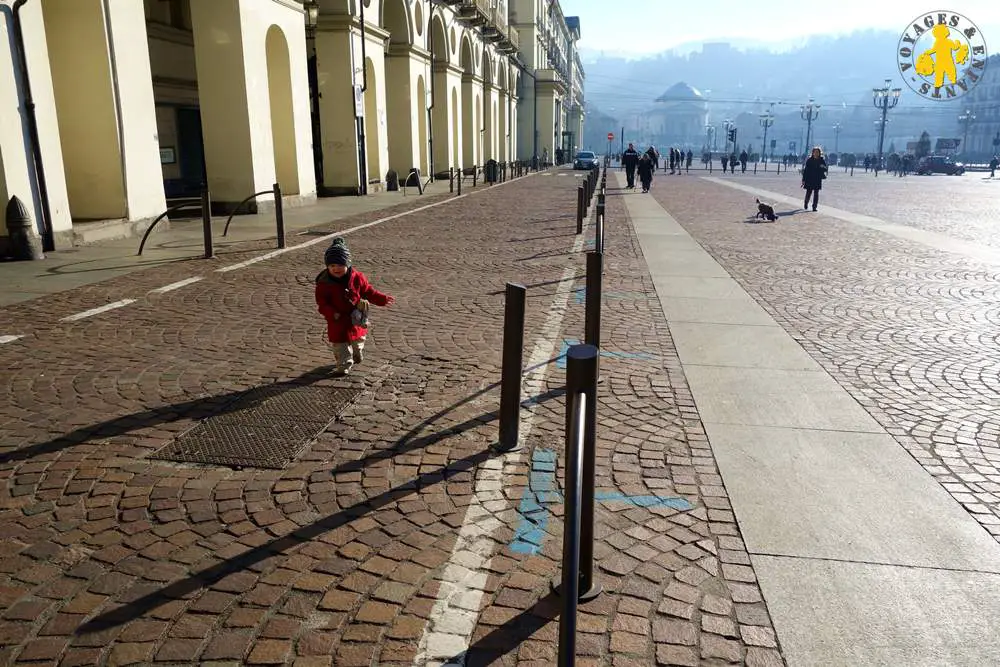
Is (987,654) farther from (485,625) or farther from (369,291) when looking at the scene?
(369,291)

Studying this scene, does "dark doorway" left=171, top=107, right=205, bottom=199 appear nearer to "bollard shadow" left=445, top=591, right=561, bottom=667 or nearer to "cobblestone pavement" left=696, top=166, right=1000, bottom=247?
"cobblestone pavement" left=696, top=166, right=1000, bottom=247

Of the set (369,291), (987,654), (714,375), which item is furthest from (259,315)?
(987,654)

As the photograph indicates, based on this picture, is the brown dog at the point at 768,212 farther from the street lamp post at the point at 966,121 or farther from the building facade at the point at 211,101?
the street lamp post at the point at 966,121

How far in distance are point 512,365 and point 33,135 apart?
34.1ft

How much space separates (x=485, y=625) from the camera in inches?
109

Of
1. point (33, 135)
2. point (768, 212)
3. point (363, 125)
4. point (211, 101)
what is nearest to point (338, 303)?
point (33, 135)

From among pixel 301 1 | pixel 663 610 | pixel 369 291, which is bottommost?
pixel 663 610

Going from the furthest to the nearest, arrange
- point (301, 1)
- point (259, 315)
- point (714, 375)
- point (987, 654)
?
point (301, 1)
point (259, 315)
point (714, 375)
point (987, 654)

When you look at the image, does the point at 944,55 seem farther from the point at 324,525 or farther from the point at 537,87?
the point at 324,525

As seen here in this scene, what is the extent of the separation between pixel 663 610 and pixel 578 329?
14.3 feet

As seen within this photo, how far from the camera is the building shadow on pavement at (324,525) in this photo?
2822 millimetres

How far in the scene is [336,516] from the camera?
3.54 meters

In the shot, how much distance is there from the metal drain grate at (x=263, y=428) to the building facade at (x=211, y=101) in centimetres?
827

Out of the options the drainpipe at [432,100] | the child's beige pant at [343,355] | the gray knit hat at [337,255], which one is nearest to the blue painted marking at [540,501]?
the child's beige pant at [343,355]
